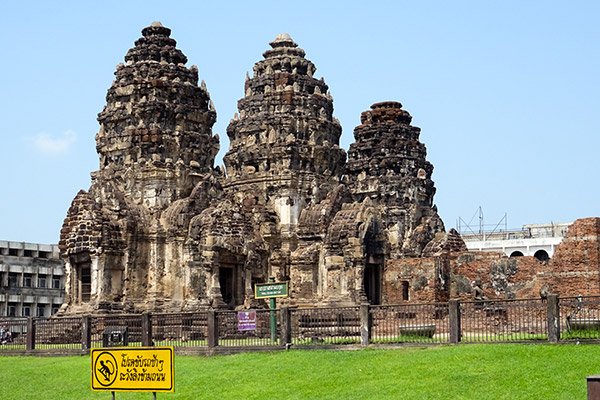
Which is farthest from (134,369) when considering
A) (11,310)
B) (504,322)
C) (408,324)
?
(11,310)

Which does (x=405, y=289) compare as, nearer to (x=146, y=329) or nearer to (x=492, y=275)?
(x=492, y=275)

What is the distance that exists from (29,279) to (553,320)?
67740 mm

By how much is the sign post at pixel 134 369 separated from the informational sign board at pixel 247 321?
1470 centimetres

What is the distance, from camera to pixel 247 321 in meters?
32.2

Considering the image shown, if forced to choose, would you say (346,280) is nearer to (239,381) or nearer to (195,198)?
(195,198)

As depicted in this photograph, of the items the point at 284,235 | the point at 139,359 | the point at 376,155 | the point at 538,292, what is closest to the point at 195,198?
the point at 284,235

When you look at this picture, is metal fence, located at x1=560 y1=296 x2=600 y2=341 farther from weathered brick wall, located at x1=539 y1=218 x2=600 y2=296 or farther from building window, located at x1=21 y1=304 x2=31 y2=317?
building window, located at x1=21 y1=304 x2=31 y2=317

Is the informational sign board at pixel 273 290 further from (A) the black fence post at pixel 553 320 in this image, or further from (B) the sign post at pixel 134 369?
(B) the sign post at pixel 134 369

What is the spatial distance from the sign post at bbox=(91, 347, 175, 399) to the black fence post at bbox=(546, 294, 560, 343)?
42.4 feet

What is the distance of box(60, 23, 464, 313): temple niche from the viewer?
4469cm

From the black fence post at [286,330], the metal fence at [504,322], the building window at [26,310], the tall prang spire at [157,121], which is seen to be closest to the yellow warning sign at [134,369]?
the metal fence at [504,322]

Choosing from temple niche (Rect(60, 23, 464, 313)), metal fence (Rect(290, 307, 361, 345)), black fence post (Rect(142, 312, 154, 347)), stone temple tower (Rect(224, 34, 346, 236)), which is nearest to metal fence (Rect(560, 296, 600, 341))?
metal fence (Rect(290, 307, 361, 345))

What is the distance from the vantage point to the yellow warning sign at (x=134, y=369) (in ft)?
54.4

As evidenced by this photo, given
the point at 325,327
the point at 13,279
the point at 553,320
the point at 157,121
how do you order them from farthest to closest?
the point at 13,279, the point at 157,121, the point at 325,327, the point at 553,320
